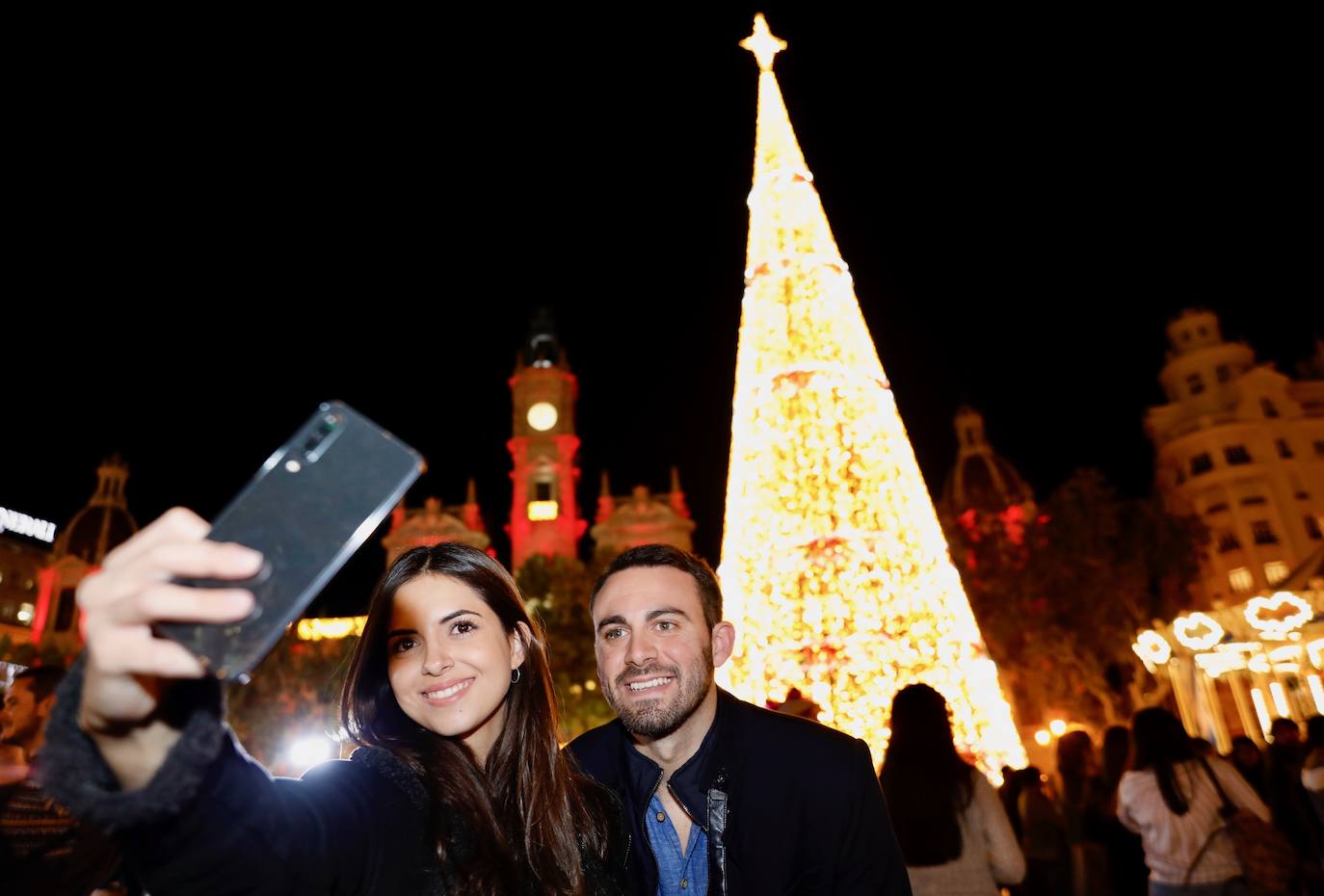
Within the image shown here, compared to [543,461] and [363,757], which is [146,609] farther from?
[543,461]

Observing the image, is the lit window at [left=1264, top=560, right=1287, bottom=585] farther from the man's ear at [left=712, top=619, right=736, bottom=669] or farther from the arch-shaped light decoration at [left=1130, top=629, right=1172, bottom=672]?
the man's ear at [left=712, top=619, right=736, bottom=669]

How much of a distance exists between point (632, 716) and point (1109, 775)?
6.04m

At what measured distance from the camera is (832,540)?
9.99m

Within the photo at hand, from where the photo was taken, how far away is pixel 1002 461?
5309 centimetres

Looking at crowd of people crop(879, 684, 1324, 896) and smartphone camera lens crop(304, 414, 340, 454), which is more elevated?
smartphone camera lens crop(304, 414, 340, 454)

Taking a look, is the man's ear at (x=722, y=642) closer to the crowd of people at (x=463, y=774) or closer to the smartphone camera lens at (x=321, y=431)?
the crowd of people at (x=463, y=774)

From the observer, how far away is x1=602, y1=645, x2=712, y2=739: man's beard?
8.91ft

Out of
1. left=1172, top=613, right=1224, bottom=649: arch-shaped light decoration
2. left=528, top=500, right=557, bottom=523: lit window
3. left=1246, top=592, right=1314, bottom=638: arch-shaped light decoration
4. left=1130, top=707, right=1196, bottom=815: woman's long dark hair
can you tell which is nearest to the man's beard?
left=1130, top=707, right=1196, bottom=815: woman's long dark hair

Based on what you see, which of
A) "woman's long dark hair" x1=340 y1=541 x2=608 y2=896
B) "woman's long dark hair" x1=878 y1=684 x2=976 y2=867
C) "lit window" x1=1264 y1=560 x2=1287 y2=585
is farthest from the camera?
"lit window" x1=1264 y1=560 x2=1287 y2=585

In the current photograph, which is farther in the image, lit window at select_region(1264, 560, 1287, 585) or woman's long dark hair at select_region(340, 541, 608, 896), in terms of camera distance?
lit window at select_region(1264, 560, 1287, 585)

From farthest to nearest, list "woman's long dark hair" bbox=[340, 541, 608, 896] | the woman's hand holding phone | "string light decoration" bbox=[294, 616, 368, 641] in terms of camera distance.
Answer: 1. "string light decoration" bbox=[294, 616, 368, 641]
2. "woman's long dark hair" bbox=[340, 541, 608, 896]
3. the woman's hand holding phone

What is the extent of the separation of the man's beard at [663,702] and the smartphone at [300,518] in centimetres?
165

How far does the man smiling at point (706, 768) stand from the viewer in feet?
8.18

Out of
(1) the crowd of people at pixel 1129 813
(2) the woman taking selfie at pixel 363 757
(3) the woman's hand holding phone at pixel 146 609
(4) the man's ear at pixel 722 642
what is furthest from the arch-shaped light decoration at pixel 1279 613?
(3) the woman's hand holding phone at pixel 146 609
